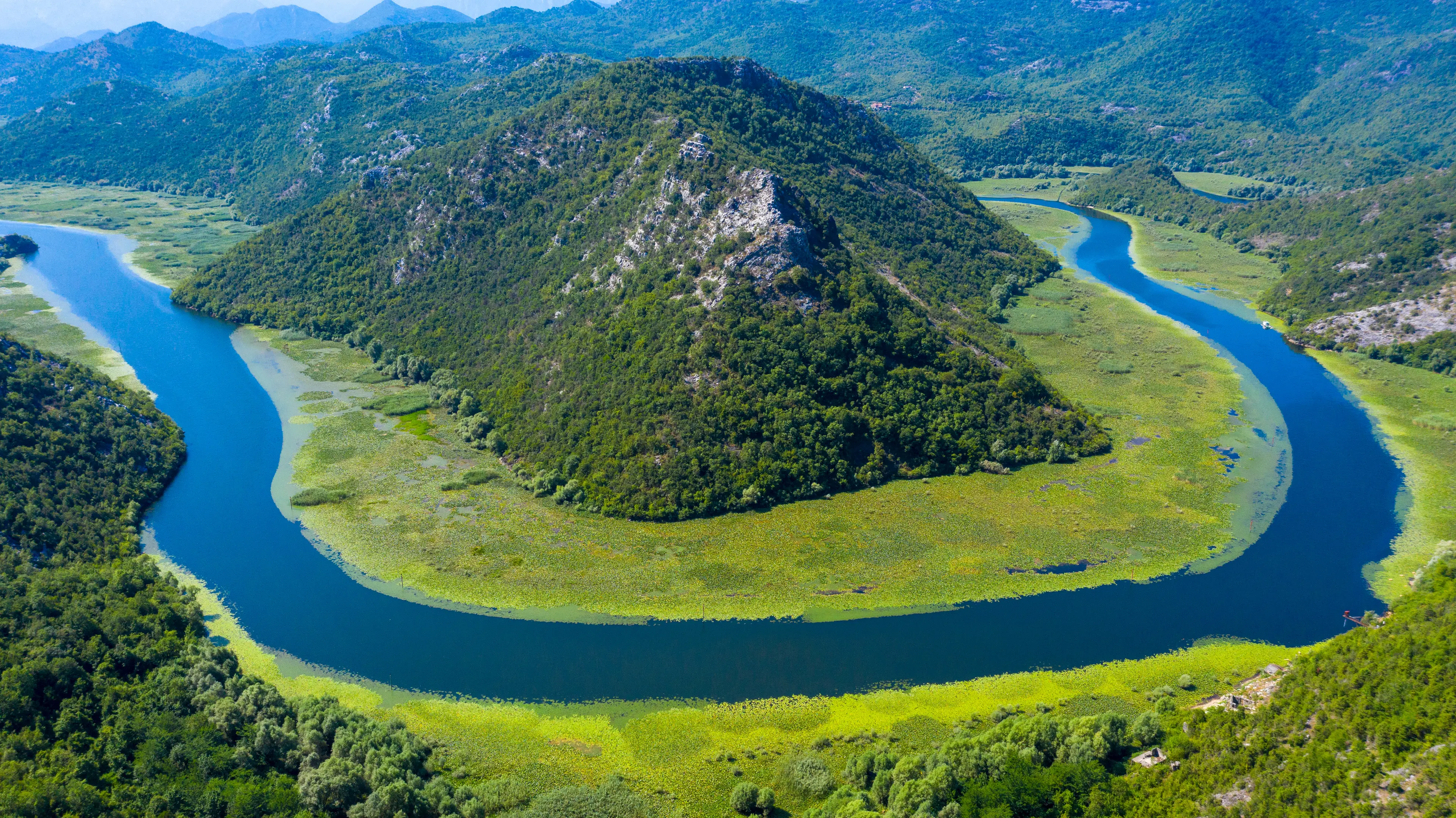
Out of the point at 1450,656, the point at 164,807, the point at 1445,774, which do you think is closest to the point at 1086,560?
the point at 1450,656

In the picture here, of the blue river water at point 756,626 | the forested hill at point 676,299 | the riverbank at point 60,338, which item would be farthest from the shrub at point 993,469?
the riverbank at point 60,338

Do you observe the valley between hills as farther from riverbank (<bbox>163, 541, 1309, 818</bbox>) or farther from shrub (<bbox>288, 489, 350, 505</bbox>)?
shrub (<bbox>288, 489, 350, 505</bbox>)

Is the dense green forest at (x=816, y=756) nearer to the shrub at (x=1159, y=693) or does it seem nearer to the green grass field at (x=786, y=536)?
the shrub at (x=1159, y=693)

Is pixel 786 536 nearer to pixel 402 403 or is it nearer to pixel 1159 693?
pixel 1159 693

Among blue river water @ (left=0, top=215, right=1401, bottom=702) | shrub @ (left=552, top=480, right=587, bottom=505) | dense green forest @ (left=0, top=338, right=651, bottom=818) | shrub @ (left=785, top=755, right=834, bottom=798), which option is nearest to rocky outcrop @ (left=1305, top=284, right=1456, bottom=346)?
blue river water @ (left=0, top=215, right=1401, bottom=702)

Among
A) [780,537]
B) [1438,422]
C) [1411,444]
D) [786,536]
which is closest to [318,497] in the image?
[780,537]

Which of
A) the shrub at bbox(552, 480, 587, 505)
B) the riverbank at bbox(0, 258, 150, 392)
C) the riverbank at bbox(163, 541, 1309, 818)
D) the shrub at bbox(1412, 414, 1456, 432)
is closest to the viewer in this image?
the riverbank at bbox(163, 541, 1309, 818)

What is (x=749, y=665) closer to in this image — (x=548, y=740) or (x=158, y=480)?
(x=548, y=740)
